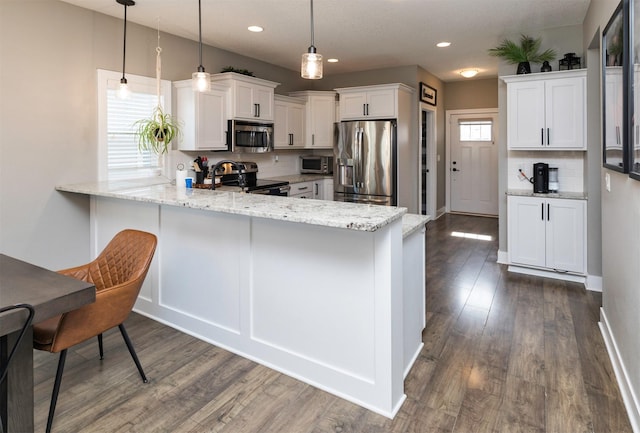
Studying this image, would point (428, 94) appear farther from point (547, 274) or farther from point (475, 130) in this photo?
point (547, 274)

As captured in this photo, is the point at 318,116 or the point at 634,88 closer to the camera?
the point at 634,88

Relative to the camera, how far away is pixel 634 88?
1891mm

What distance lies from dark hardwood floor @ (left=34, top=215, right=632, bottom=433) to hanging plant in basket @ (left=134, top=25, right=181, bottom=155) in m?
1.67

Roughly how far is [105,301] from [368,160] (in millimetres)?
4307

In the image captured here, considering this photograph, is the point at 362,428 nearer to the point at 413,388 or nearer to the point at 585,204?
the point at 413,388

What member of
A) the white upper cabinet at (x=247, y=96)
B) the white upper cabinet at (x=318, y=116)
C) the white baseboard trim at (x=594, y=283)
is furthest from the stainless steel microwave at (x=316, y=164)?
the white baseboard trim at (x=594, y=283)

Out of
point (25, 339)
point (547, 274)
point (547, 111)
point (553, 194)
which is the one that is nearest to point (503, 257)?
point (547, 274)

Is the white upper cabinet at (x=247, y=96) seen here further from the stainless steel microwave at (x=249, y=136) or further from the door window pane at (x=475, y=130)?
the door window pane at (x=475, y=130)

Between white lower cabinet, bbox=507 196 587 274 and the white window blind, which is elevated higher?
the white window blind

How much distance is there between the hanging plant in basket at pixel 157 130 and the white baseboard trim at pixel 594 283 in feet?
14.0

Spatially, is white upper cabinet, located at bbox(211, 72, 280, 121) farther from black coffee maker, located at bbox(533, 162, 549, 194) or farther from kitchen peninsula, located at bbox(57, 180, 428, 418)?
black coffee maker, located at bbox(533, 162, 549, 194)

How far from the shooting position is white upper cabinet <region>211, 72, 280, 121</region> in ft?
15.5

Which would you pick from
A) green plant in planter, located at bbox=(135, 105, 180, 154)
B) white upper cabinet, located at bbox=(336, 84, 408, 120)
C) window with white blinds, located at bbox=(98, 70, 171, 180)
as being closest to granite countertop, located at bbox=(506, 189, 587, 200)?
white upper cabinet, located at bbox=(336, 84, 408, 120)

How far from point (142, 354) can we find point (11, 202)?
1779mm
